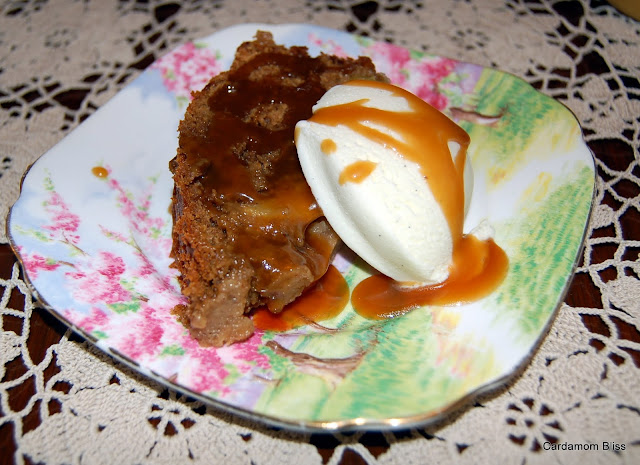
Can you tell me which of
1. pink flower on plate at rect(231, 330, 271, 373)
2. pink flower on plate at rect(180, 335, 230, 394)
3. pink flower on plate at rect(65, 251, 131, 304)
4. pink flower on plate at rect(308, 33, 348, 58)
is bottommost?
pink flower on plate at rect(231, 330, 271, 373)

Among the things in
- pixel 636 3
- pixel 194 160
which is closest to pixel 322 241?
pixel 194 160

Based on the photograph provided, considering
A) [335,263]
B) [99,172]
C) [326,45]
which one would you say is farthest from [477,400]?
[326,45]

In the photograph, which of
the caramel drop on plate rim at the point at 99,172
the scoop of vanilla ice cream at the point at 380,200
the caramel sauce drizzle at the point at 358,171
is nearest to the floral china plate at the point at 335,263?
the caramel drop on plate rim at the point at 99,172

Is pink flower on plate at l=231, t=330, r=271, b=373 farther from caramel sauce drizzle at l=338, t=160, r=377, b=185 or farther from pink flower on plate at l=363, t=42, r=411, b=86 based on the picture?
pink flower on plate at l=363, t=42, r=411, b=86

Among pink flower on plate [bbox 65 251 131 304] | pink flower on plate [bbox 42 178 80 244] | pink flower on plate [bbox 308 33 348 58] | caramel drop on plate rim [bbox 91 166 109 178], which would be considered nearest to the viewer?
pink flower on plate [bbox 65 251 131 304]

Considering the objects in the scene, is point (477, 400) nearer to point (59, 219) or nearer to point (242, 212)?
point (242, 212)

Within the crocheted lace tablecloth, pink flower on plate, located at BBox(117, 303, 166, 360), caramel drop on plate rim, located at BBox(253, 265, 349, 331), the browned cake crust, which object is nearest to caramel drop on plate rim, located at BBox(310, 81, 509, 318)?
caramel drop on plate rim, located at BBox(253, 265, 349, 331)

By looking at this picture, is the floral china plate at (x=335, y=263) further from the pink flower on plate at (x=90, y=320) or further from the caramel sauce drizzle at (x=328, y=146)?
the caramel sauce drizzle at (x=328, y=146)

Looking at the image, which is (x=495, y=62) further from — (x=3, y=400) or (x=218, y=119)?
(x=3, y=400)
